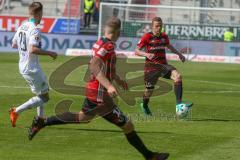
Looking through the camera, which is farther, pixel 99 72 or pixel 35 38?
pixel 35 38

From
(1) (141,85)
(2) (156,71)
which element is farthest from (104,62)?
(1) (141,85)

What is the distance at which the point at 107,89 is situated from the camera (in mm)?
10211

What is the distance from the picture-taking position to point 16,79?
2428 cm

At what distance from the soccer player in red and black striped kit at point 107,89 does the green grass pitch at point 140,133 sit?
648 millimetres

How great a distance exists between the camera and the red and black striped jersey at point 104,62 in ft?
34.7

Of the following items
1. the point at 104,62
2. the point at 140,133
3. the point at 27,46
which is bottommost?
the point at 140,133

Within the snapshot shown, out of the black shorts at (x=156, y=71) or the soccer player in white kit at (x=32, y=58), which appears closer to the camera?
the soccer player in white kit at (x=32, y=58)

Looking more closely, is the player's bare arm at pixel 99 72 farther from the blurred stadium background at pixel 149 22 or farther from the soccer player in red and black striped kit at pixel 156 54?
the blurred stadium background at pixel 149 22

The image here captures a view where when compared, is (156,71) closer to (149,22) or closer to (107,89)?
(107,89)

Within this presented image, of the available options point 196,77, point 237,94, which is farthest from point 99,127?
point 196,77

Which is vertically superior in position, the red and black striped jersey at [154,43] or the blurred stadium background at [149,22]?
the red and black striped jersey at [154,43]

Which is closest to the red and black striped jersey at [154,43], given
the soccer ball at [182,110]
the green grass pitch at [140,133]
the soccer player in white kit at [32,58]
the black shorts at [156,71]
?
the black shorts at [156,71]

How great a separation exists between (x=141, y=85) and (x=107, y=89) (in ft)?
45.0

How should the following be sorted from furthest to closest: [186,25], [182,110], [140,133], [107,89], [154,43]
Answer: [186,25]
[154,43]
[182,110]
[140,133]
[107,89]
